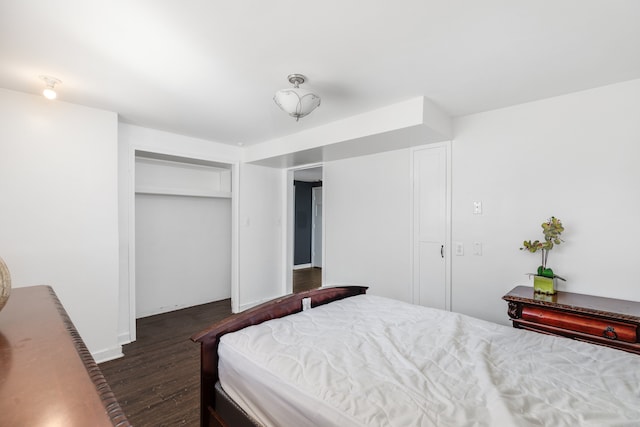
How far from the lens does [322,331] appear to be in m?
1.70

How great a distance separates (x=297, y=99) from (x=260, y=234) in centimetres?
291

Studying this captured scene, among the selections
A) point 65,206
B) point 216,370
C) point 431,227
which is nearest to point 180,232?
point 65,206

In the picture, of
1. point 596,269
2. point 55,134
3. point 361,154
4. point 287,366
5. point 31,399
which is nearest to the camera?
point 31,399

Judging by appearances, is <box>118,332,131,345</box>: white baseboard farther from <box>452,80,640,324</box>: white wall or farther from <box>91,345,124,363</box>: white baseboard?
<box>452,80,640,324</box>: white wall

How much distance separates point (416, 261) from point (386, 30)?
2343mm

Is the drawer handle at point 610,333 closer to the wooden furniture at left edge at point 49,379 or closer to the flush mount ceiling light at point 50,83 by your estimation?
the wooden furniture at left edge at point 49,379

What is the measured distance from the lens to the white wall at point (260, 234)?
14.5ft

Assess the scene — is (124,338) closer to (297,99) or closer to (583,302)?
(297,99)

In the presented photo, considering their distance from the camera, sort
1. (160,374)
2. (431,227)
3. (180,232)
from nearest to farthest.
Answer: (160,374), (431,227), (180,232)

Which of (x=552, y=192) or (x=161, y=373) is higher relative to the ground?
(x=552, y=192)

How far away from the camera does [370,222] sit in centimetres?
374

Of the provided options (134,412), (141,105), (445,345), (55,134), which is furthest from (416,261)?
(55,134)

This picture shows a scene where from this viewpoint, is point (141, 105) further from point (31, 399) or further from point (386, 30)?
point (31, 399)

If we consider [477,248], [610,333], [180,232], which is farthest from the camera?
[180,232]
